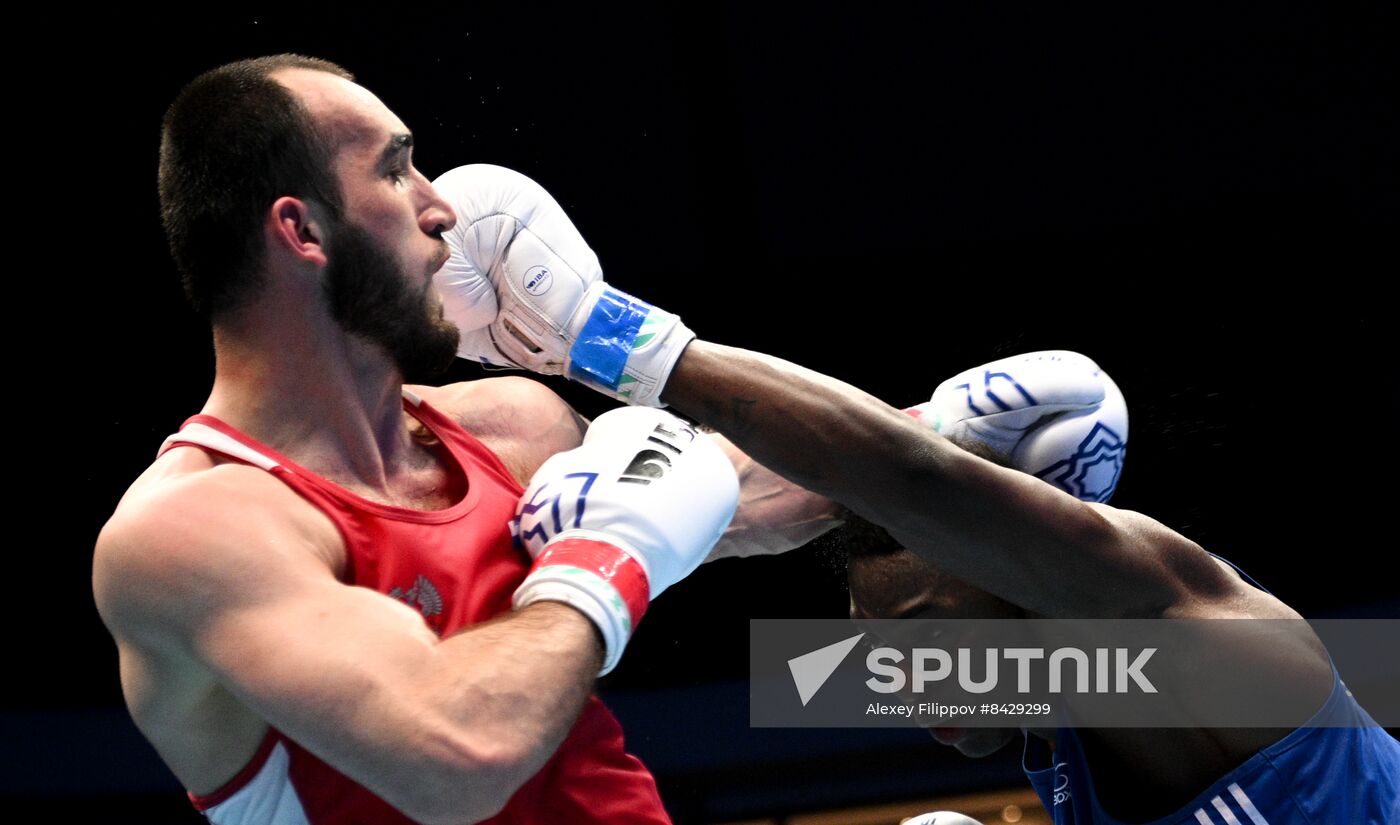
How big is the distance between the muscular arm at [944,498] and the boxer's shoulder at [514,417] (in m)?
0.26

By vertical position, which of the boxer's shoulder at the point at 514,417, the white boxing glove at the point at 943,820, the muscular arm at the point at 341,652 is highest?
the muscular arm at the point at 341,652

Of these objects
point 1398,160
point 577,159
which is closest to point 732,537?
point 577,159

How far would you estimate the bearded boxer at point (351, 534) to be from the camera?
1.71m

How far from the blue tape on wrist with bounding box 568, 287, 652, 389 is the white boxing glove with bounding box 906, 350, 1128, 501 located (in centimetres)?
67

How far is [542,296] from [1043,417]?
3.44 feet

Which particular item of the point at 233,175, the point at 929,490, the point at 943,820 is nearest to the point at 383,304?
the point at 233,175

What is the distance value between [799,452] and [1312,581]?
12.7ft

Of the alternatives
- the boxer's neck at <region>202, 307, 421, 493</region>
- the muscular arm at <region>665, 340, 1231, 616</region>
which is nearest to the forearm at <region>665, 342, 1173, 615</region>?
the muscular arm at <region>665, 340, 1231, 616</region>

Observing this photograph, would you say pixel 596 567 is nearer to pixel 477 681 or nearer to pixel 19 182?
pixel 477 681

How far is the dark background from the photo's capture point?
17.2ft

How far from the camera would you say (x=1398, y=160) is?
5.61 meters

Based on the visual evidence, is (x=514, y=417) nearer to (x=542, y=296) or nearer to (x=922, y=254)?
(x=542, y=296)

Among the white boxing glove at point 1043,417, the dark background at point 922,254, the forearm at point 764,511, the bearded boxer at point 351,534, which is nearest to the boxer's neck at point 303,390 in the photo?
the bearded boxer at point 351,534

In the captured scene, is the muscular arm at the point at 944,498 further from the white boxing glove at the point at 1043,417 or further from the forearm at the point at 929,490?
the white boxing glove at the point at 1043,417
